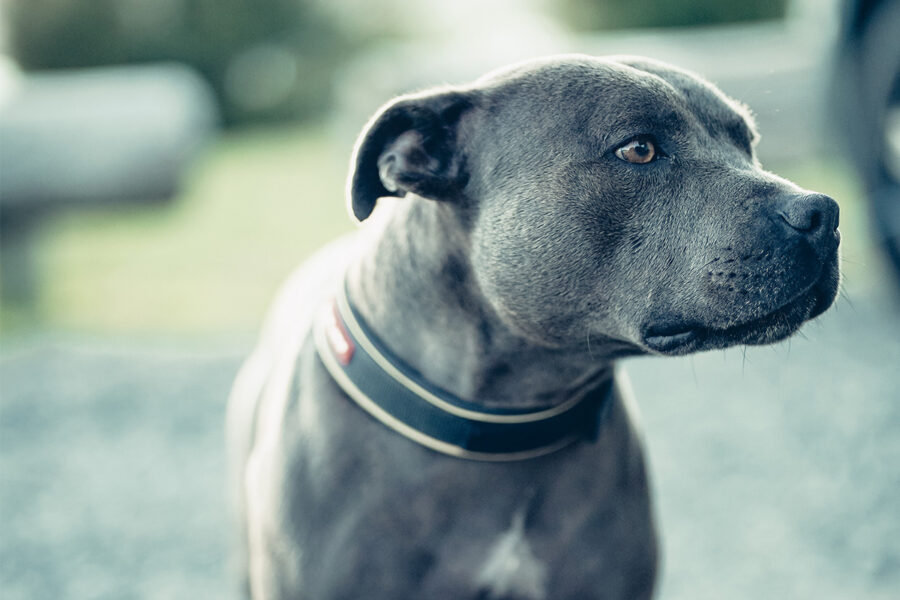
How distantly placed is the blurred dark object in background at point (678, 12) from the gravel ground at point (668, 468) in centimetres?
1404

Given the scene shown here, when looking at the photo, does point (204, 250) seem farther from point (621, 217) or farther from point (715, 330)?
point (715, 330)

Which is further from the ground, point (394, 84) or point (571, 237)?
point (571, 237)

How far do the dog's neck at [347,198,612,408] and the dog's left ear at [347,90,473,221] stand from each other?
9 cm

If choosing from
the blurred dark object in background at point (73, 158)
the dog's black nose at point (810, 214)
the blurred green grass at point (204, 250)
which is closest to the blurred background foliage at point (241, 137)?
the blurred green grass at point (204, 250)

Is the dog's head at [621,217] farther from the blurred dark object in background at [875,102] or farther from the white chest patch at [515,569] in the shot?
the blurred dark object in background at [875,102]

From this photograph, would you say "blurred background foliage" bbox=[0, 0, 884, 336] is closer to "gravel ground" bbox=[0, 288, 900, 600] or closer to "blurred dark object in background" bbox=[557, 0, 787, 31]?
"blurred dark object in background" bbox=[557, 0, 787, 31]

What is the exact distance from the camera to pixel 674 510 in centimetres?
380

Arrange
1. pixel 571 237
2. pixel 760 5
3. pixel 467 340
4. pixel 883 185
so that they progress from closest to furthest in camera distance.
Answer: pixel 571 237
pixel 467 340
pixel 883 185
pixel 760 5

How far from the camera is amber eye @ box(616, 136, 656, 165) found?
1.97 meters

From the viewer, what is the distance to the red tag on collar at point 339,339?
220cm

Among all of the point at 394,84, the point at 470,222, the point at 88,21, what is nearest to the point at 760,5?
the point at 394,84

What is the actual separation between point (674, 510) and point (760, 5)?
55.6 ft

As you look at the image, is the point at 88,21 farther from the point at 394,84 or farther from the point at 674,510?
the point at 674,510

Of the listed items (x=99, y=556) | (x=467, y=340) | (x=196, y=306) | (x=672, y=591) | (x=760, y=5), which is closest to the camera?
(x=467, y=340)
